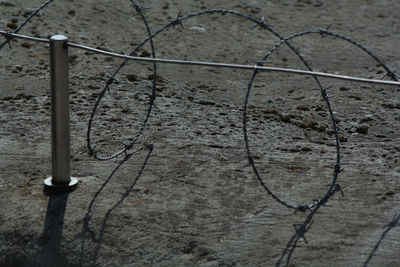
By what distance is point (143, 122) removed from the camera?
19.7 ft

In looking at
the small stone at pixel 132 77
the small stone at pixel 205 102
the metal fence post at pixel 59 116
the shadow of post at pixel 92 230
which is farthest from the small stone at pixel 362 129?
the metal fence post at pixel 59 116

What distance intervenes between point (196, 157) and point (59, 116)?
135cm

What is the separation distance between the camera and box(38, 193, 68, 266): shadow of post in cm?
416

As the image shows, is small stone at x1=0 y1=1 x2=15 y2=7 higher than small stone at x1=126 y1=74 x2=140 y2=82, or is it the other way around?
small stone at x1=0 y1=1 x2=15 y2=7

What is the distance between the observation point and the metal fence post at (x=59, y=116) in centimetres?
434

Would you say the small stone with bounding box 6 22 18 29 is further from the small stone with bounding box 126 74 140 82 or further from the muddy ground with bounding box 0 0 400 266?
the small stone with bounding box 126 74 140 82

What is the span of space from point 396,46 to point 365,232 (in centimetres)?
518

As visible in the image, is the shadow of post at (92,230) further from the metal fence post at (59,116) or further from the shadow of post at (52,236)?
the metal fence post at (59,116)

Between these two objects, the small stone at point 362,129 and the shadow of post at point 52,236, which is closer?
the shadow of post at point 52,236

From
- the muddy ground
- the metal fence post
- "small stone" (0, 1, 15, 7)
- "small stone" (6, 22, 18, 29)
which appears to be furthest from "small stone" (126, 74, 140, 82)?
"small stone" (0, 1, 15, 7)

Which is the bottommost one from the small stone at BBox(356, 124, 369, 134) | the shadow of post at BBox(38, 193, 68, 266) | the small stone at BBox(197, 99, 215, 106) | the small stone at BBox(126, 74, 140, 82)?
the shadow of post at BBox(38, 193, 68, 266)

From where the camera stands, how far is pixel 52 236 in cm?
424

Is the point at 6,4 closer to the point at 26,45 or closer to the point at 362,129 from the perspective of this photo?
the point at 26,45

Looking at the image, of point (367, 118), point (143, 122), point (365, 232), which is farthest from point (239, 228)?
point (367, 118)
